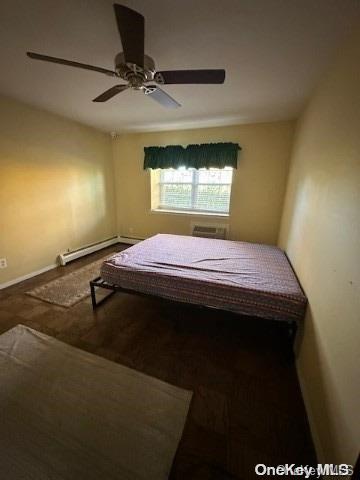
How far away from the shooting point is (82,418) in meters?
1.16

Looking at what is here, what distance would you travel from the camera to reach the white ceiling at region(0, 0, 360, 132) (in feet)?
3.70

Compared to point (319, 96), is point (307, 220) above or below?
below

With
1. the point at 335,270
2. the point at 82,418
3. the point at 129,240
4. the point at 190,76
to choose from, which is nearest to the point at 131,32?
the point at 190,76

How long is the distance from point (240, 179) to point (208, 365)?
2.89m

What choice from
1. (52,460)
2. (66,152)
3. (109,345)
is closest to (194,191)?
(66,152)

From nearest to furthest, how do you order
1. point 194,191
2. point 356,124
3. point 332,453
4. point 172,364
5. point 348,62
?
point 332,453 → point 356,124 → point 348,62 → point 172,364 → point 194,191

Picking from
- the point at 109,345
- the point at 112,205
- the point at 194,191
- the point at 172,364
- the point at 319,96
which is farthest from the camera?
the point at 112,205

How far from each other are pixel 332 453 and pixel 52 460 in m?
1.36

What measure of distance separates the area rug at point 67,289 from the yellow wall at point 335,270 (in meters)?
2.34

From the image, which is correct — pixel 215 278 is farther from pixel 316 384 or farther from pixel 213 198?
pixel 213 198

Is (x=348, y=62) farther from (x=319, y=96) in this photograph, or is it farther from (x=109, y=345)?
(x=109, y=345)

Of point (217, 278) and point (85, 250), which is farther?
point (85, 250)

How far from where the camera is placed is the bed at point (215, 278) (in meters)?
1.62

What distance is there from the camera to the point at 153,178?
4.04 meters
